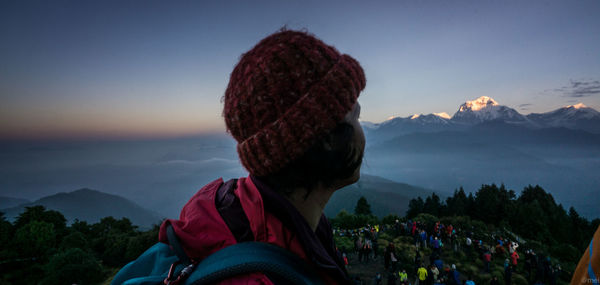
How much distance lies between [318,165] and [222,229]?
A: 2.47ft

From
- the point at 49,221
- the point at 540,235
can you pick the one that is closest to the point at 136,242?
the point at 49,221

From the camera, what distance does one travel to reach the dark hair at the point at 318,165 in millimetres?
1743

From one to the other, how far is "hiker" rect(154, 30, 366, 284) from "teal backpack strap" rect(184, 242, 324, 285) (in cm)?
13

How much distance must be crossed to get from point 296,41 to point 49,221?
59.0 metres

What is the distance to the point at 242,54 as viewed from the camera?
192 cm

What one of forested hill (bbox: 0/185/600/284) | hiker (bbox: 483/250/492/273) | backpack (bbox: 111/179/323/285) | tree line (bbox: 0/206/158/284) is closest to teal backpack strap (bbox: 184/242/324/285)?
backpack (bbox: 111/179/323/285)

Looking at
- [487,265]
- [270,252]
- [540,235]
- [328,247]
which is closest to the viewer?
[270,252]

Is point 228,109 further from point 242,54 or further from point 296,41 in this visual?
point 296,41

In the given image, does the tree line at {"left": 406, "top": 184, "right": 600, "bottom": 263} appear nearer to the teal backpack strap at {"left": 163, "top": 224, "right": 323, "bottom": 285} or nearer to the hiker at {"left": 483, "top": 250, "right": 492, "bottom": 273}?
the hiker at {"left": 483, "top": 250, "right": 492, "bottom": 273}

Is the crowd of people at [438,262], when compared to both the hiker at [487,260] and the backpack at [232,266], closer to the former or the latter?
the hiker at [487,260]

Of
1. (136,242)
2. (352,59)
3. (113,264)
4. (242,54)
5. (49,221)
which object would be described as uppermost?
(242,54)

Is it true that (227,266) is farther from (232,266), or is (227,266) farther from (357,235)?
(357,235)

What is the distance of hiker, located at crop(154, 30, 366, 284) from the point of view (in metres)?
1.52

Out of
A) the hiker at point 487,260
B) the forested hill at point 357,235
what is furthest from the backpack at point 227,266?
the hiker at point 487,260
